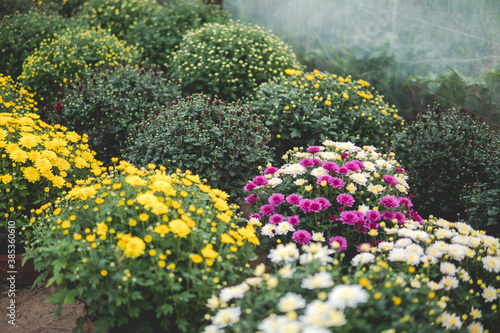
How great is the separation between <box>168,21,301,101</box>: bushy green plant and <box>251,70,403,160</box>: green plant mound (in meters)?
0.62

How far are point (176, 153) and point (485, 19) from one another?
3.44m

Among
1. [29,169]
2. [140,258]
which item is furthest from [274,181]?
[29,169]

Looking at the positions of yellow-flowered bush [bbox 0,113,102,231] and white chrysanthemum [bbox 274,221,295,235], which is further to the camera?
yellow-flowered bush [bbox 0,113,102,231]

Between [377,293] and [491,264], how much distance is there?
3.10ft

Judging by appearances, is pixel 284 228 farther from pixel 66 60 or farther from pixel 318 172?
pixel 66 60

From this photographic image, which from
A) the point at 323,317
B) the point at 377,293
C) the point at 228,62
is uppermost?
the point at 228,62

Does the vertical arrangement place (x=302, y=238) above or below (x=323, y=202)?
below

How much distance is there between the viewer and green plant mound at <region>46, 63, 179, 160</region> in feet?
13.5

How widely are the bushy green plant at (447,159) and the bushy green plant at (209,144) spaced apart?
1.35m

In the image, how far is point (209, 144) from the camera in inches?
133

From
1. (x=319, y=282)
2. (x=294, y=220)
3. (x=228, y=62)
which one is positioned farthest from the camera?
(x=228, y=62)

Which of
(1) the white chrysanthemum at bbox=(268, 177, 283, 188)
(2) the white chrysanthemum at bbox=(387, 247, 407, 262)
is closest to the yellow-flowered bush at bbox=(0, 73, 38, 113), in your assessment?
(1) the white chrysanthemum at bbox=(268, 177, 283, 188)

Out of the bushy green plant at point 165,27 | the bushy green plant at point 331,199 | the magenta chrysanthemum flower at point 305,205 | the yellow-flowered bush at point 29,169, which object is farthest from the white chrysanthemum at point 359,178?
the bushy green plant at point 165,27

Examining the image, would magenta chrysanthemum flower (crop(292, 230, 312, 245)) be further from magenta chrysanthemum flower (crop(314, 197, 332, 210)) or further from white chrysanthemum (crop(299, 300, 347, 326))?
white chrysanthemum (crop(299, 300, 347, 326))
